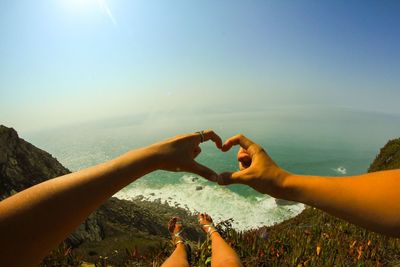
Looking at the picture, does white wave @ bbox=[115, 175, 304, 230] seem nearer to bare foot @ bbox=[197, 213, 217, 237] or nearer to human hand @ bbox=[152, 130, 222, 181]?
bare foot @ bbox=[197, 213, 217, 237]

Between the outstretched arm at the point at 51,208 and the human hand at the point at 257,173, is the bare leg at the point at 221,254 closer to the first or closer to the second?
the human hand at the point at 257,173

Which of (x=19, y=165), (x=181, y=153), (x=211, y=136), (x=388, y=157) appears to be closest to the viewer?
(x=181, y=153)

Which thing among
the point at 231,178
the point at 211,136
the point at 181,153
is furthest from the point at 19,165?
the point at 231,178

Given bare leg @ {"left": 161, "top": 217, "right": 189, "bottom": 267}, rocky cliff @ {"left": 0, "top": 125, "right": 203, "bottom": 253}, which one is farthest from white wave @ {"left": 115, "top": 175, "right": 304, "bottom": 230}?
bare leg @ {"left": 161, "top": 217, "right": 189, "bottom": 267}

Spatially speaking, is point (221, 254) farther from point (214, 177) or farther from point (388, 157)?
point (388, 157)

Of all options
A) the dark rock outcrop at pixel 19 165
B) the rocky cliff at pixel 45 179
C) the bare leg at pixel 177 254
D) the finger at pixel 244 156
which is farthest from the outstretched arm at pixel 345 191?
the dark rock outcrop at pixel 19 165

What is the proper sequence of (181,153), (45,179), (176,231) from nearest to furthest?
(181,153) → (176,231) → (45,179)

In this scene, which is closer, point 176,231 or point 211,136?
point 211,136

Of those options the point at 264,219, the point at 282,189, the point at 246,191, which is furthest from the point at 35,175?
the point at 246,191
